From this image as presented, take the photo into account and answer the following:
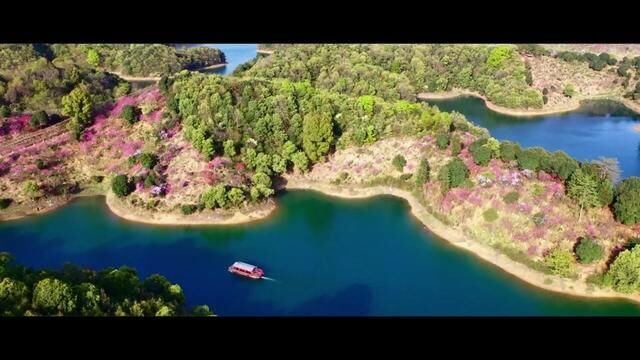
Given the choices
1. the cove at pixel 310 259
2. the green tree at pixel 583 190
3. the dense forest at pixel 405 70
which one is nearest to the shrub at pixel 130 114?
the cove at pixel 310 259

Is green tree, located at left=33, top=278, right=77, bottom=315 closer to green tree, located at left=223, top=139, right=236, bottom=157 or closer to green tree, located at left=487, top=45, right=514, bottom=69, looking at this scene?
green tree, located at left=223, top=139, right=236, bottom=157

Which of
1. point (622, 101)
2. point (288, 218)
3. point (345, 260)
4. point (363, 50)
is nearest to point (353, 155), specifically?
point (288, 218)

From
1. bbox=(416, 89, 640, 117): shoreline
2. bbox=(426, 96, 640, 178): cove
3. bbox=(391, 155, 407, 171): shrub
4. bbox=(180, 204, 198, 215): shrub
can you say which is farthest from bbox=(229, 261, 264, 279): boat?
bbox=(416, 89, 640, 117): shoreline

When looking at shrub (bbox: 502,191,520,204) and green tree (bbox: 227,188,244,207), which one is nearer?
shrub (bbox: 502,191,520,204)

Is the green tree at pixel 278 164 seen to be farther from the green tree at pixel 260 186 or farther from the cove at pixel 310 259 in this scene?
the cove at pixel 310 259

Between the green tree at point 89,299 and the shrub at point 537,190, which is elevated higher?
the shrub at point 537,190

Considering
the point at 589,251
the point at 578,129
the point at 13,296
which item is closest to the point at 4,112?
the point at 13,296
